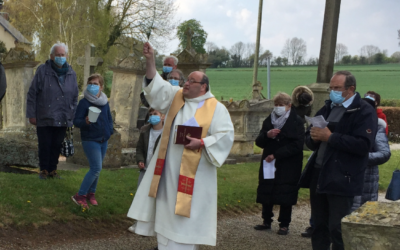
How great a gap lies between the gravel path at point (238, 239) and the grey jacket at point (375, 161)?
95cm

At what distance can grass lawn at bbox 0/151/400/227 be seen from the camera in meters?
5.67

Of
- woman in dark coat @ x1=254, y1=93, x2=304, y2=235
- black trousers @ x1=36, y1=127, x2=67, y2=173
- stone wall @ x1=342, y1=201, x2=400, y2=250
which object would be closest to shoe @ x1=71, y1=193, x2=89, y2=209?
black trousers @ x1=36, y1=127, x2=67, y2=173

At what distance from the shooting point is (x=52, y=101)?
21.3 feet

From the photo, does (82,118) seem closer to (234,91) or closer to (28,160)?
(28,160)

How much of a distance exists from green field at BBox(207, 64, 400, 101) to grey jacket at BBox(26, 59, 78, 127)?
3191 cm

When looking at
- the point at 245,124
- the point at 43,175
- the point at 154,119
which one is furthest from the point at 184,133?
the point at 245,124

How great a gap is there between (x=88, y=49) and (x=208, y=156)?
6981 millimetres

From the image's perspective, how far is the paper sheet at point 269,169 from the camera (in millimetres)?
6320

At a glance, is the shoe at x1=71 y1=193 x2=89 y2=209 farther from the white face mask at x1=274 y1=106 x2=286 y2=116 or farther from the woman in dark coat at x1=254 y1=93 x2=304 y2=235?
the white face mask at x1=274 y1=106 x2=286 y2=116

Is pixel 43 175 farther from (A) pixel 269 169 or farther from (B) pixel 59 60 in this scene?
(A) pixel 269 169

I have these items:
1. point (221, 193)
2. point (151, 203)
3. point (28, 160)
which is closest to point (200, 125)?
point (151, 203)

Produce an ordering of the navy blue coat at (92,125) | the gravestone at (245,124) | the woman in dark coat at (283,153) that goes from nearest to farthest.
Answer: the navy blue coat at (92,125) < the woman in dark coat at (283,153) < the gravestone at (245,124)

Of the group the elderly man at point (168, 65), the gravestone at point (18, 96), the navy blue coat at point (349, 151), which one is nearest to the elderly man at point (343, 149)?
the navy blue coat at point (349, 151)

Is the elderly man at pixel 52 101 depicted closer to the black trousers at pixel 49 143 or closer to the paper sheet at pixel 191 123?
the black trousers at pixel 49 143
